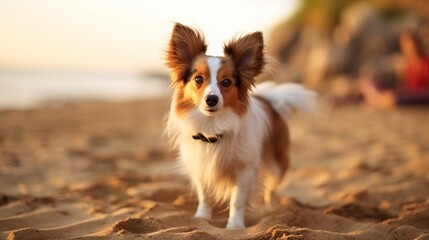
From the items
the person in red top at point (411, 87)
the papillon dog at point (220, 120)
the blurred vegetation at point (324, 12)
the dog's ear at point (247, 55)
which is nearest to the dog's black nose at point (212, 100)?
the papillon dog at point (220, 120)

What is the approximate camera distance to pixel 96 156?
5.64 meters

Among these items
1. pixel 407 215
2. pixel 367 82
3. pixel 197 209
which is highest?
pixel 367 82

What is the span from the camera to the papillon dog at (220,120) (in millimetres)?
3430

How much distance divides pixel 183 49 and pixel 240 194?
128cm

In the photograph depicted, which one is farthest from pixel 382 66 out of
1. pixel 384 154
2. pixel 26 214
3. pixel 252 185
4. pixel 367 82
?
pixel 26 214

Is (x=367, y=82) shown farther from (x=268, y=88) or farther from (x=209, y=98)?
(x=209, y=98)

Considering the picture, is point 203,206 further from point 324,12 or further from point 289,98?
point 324,12

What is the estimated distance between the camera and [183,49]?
3.63m

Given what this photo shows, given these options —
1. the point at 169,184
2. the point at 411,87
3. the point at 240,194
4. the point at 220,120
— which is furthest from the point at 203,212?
the point at 411,87

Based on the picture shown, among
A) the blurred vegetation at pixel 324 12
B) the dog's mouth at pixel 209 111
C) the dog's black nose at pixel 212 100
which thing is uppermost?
the blurred vegetation at pixel 324 12

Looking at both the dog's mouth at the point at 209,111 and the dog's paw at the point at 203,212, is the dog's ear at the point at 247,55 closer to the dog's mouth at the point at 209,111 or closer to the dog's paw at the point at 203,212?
the dog's mouth at the point at 209,111

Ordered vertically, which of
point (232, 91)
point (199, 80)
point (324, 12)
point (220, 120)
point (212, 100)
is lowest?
point (220, 120)

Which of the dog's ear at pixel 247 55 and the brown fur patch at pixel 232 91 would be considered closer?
the brown fur patch at pixel 232 91

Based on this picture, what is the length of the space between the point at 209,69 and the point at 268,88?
116cm
